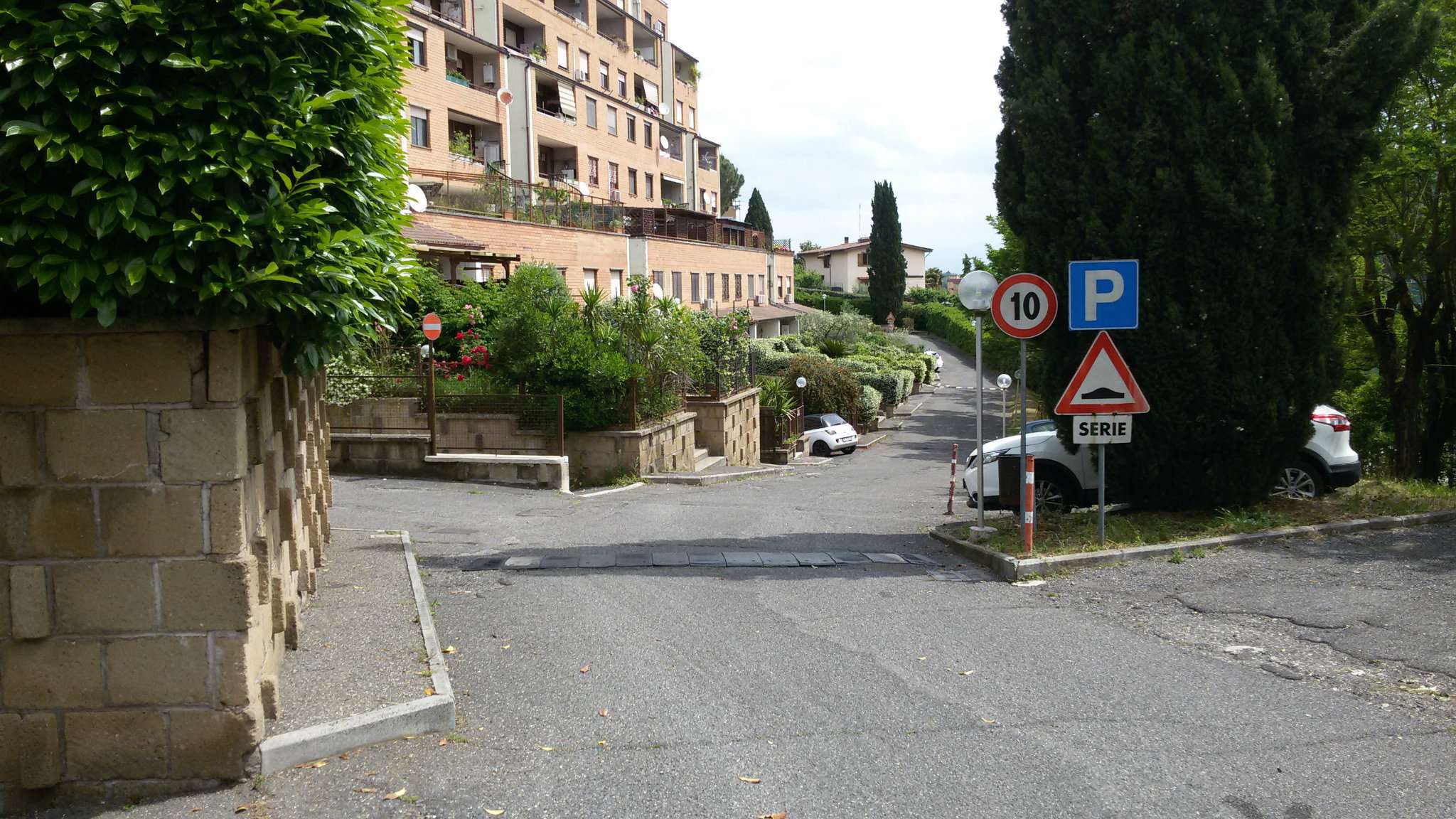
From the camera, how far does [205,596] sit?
4.66 m

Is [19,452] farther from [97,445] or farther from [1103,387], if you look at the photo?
[1103,387]

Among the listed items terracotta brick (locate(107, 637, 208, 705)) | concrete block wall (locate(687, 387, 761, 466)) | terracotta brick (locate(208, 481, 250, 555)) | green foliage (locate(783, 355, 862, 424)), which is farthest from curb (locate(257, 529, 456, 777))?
green foliage (locate(783, 355, 862, 424))

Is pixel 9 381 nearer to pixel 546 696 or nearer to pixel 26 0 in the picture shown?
pixel 26 0

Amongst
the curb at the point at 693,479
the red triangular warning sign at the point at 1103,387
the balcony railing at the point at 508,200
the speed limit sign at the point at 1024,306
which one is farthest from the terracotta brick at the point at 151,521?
the balcony railing at the point at 508,200

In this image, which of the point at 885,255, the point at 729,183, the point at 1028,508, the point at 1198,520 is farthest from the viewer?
the point at 729,183

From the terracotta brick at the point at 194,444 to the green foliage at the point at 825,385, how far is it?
3636cm

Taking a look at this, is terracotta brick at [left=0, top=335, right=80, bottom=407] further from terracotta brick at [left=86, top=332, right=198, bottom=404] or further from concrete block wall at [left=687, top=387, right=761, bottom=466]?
concrete block wall at [left=687, top=387, right=761, bottom=466]

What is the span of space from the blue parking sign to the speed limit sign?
25 centimetres

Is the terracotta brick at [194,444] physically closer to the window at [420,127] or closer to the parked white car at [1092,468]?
the parked white car at [1092,468]

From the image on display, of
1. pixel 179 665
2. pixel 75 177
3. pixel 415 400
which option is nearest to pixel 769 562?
pixel 179 665

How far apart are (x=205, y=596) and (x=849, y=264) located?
391 feet

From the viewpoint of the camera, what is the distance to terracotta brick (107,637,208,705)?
4.68 m

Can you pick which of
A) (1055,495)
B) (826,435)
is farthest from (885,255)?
(1055,495)

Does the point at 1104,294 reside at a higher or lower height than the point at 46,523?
higher
